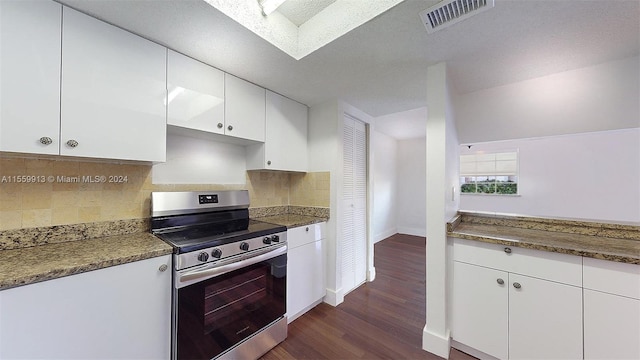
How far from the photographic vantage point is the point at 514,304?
4.75 ft

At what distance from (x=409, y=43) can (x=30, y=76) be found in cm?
201

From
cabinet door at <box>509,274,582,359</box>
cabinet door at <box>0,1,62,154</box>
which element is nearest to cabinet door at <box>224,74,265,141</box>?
cabinet door at <box>0,1,62,154</box>

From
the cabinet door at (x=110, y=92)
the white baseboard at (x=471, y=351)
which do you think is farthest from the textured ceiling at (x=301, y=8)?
the white baseboard at (x=471, y=351)

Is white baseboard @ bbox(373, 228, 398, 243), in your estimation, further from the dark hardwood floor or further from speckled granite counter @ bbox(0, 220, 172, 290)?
speckled granite counter @ bbox(0, 220, 172, 290)

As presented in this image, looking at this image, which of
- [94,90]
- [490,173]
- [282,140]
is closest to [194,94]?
[94,90]

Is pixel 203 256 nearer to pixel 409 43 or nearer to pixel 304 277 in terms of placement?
pixel 304 277

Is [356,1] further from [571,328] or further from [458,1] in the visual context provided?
[571,328]

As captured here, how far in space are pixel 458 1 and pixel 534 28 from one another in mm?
556

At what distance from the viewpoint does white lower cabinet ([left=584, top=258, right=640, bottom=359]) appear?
116 cm

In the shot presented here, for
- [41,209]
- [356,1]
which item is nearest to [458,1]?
[356,1]

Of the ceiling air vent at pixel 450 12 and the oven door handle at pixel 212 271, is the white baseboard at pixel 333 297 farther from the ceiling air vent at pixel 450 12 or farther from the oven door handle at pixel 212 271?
the ceiling air vent at pixel 450 12

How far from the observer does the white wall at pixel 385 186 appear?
15.7 ft

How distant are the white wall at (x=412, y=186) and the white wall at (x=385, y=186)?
134 millimetres

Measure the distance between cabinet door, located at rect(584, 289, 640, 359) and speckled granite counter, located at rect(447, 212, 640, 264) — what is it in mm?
230
